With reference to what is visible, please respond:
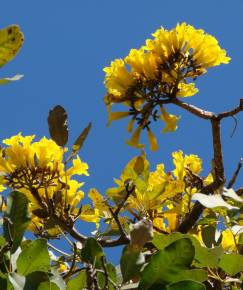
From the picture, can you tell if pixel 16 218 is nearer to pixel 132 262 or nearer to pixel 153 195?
pixel 132 262

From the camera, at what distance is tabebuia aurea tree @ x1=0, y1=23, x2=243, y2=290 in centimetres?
106

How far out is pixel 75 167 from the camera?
91.3 inches

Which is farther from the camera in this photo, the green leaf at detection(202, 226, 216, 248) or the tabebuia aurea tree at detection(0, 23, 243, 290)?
the green leaf at detection(202, 226, 216, 248)

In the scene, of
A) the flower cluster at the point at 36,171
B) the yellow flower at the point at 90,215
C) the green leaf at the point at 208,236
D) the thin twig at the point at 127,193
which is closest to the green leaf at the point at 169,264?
the green leaf at the point at 208,236

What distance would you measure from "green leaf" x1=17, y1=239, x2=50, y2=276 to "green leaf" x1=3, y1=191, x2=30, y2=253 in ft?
0.07

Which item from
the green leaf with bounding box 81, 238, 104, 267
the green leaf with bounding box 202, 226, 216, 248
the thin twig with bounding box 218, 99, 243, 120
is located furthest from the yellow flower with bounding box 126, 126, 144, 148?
the green leaf with bounding box 81, 238, 104, 267

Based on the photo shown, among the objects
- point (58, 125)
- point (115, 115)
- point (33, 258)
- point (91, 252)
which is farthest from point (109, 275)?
point (115, 115)

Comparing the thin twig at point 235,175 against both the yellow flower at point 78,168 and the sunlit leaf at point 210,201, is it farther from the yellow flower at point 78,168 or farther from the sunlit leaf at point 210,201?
the yellow flower at point 78,168

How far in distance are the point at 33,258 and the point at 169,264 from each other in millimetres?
250

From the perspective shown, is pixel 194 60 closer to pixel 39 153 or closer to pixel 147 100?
pixel 147 100

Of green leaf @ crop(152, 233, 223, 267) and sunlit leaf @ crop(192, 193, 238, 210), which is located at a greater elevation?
sunlit leaf @ crop(192, 193, 238, 210)

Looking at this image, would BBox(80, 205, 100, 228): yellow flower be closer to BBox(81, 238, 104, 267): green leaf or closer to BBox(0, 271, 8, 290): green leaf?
BBox(81, 238, 104, 267): green leaf

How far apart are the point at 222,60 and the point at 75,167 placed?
2.60 feet

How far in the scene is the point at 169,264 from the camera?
41.2 inches
